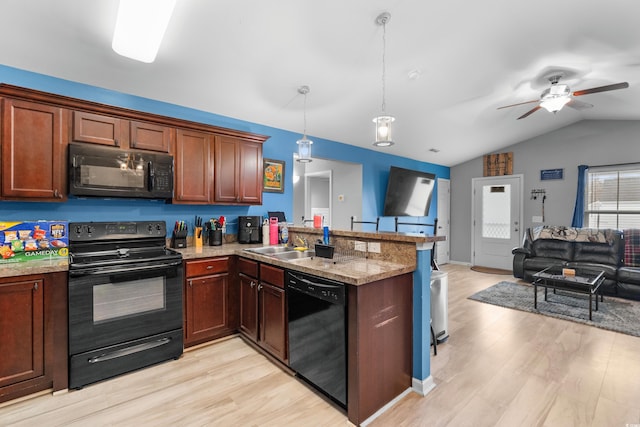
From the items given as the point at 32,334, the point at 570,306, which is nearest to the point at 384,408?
the point at 32,334

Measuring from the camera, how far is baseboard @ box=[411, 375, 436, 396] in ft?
6.79

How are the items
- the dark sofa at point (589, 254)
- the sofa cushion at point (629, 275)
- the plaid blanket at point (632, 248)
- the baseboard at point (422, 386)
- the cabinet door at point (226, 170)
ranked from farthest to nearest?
1. the plaid blanket at point (632, 248)
2. the dark sofa at point (589, 254)
3. the sofa cushion at point (629, 275)
4. the cabinet door at point (226, 170)
5. the baseboard at point (422, 386)

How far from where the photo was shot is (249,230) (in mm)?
3449

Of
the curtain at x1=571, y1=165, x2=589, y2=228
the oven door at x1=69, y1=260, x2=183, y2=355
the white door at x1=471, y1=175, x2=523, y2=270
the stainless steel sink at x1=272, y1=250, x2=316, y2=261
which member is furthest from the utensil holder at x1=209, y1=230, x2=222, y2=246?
the curtain at x1=571, y1=165, x2=589, y2=228

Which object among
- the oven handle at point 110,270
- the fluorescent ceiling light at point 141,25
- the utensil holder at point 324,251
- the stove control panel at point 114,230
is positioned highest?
the fluorescent ceiling light at point 141,25

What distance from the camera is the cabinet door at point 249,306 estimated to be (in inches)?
105

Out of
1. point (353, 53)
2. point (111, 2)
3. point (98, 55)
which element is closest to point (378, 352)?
point (353, 53)

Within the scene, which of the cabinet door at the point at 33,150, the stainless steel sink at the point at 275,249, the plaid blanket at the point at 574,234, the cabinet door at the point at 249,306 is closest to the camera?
the cabinet door at the point at 33,150

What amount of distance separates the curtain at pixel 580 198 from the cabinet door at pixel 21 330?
7.64 m

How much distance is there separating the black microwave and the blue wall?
29 cm

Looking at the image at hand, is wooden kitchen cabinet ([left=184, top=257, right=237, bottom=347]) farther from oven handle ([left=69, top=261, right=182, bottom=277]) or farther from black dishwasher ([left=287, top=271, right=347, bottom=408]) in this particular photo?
black dishwasher ([left=287, top=271, right=347, bottom=408])

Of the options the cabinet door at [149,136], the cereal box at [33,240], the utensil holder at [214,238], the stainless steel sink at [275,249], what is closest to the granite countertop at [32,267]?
the cereal box at [33,240]

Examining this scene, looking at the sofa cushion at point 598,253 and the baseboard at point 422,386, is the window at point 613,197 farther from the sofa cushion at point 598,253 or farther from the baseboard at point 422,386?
the baseboard at point 422,386

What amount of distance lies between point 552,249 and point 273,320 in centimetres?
536
